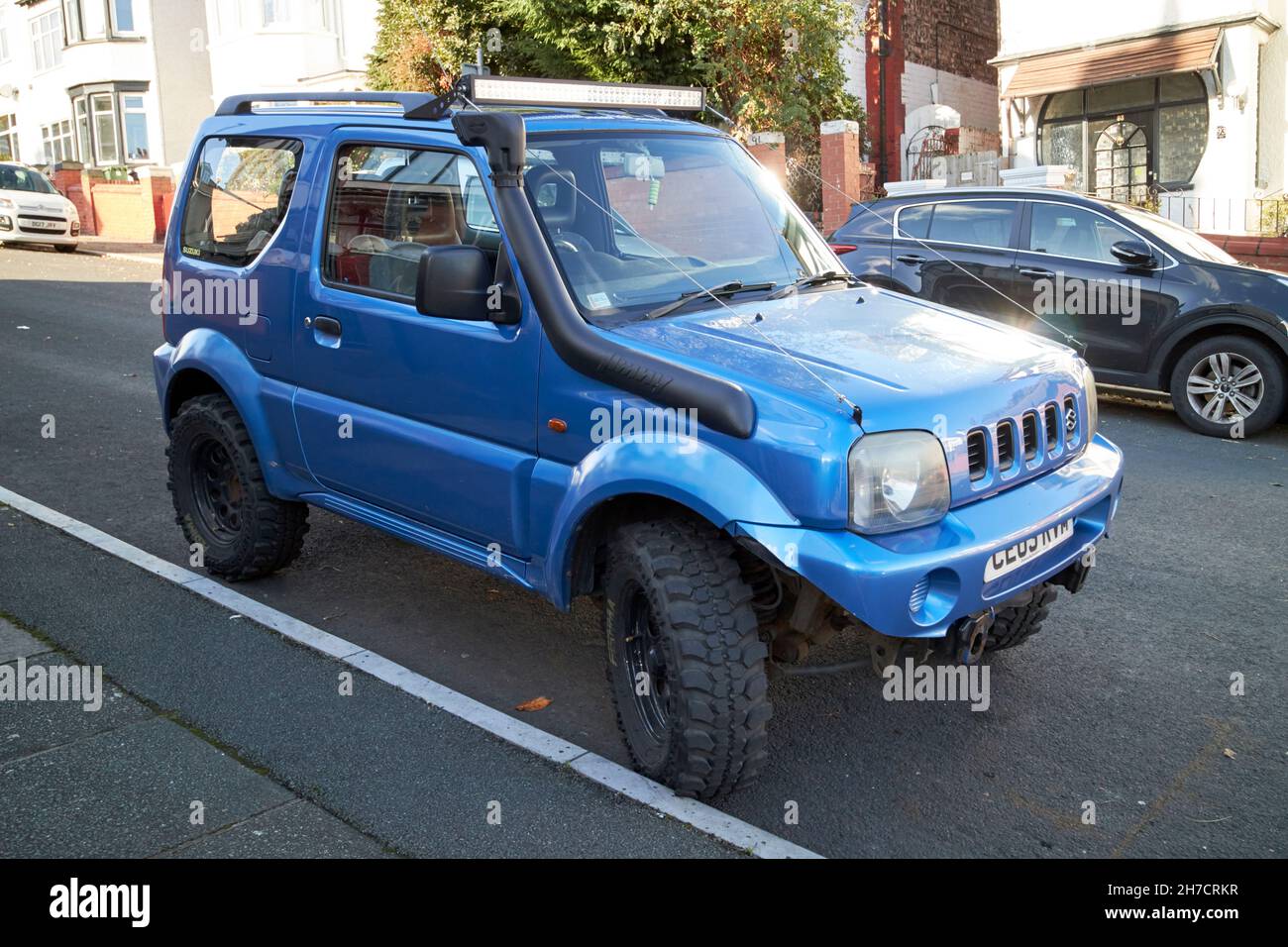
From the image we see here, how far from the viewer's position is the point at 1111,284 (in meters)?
9.58

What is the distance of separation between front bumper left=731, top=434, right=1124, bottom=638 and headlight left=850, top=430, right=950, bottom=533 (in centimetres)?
5

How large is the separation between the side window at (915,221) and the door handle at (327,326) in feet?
22.7

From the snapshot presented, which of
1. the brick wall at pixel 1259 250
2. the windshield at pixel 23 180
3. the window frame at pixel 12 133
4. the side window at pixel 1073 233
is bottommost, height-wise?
the brick wall at pixel 1259 250

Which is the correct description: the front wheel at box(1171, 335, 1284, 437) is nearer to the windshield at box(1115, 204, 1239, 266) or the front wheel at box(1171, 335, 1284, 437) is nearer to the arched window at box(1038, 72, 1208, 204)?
the windshield at box(1115, 204, 1239, 266)

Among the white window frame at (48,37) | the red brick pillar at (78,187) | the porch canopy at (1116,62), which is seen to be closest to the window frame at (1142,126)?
the porch canopy at (1116,62)

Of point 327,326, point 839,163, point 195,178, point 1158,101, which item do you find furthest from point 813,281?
point 1158,101

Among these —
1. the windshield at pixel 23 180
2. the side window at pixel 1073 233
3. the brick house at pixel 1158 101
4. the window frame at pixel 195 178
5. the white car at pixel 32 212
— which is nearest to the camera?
the window frame at pixel 195 178

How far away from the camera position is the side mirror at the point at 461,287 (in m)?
4.07

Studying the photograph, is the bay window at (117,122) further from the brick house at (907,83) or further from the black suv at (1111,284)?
the black suv at (1111,284)

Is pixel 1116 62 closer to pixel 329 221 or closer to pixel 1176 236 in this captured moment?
pixel 1176 236

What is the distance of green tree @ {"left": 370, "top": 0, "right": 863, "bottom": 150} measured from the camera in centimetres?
1802

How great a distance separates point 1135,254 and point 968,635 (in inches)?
270

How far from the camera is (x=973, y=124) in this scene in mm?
27812

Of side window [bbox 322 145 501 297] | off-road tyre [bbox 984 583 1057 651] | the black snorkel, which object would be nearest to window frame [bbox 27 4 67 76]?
side window [bbox 322 145 501 297]
